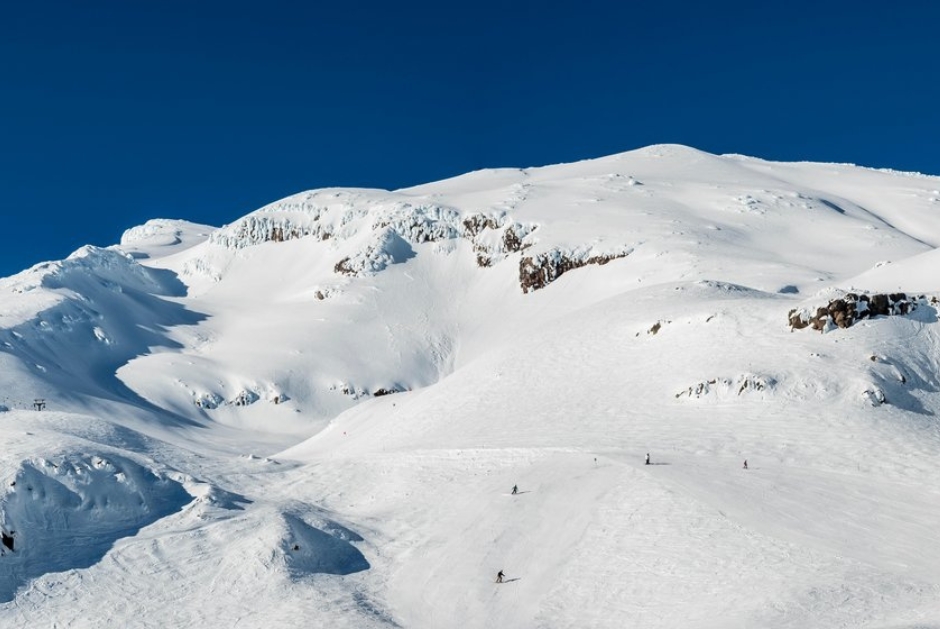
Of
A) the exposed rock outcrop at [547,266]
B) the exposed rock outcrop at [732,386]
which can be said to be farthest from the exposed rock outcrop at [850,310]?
the exposed rock outcrop at [547,266]

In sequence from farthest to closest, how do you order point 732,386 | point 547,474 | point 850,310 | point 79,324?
point 79,324 < point 850,310 < point 732,386 < point 547,474

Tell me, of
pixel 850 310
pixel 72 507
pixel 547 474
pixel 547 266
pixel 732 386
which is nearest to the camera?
pixel 72 507

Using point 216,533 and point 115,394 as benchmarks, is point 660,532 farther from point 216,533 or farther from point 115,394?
point 115,394

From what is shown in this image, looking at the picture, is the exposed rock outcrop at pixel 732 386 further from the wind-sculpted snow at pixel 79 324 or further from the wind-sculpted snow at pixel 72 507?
the wind-sculpted snow at pixel 79 324

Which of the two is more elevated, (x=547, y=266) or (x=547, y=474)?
(x=547, y=266)

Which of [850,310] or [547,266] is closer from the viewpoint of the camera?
[850,310]

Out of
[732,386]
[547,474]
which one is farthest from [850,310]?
[547,474]

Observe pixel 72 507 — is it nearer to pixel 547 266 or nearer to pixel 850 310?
pixel 850 310

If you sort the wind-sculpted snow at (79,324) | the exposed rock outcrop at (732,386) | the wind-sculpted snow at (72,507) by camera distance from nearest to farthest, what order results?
the wind-sculpted snow at (72,507) → the exposed rock outcrop at (732,386) → the wind-sculpted snow at (79,324)

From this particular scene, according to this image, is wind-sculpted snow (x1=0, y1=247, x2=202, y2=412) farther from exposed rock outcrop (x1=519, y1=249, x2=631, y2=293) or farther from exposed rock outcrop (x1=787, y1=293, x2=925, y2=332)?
exposed rock outcrop (x1=787, y1=293, x2=925, y2=332)

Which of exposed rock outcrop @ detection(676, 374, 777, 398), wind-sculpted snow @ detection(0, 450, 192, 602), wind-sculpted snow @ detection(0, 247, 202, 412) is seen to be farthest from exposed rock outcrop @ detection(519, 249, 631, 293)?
wind-sculpted snow @ detection(0, 450, 192, 602)

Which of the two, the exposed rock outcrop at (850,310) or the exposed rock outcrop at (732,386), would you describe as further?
the exposed rock outcrop at (850,310)

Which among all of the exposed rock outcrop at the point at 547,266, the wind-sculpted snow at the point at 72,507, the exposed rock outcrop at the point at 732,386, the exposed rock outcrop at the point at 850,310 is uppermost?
the exposed rock outcrop at the point at 547,266

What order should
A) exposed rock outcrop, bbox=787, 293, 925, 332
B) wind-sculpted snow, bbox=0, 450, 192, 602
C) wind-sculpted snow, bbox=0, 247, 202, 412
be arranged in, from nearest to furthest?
wind-sculpted snow, bbox=0, 450, 192, 602, exposed rock outcrop, bbox=787, 293, 925, 332, wind-sculpted snow, bbox=0, 247, 202, 412
